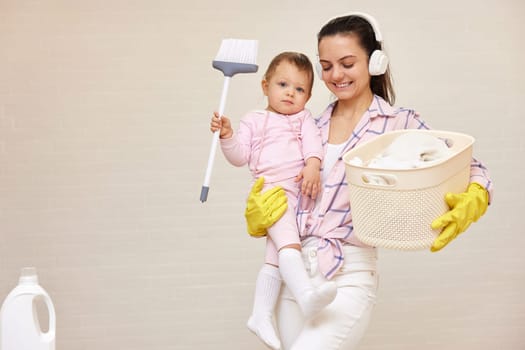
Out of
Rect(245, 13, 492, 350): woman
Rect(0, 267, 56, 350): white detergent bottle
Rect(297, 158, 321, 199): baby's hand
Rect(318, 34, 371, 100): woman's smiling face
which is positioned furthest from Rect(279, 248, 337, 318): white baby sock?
Rect(0, 267, 56, 350): white detergent bottle

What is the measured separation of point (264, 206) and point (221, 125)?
30cm

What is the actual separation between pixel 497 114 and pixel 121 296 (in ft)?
7.23

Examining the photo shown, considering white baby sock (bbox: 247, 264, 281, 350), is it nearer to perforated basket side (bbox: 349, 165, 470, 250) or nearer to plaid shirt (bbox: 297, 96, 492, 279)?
plaid shirt (bbox: 297, 96, 492, 279)

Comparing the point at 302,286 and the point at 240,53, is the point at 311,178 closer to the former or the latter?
the point at 302,286

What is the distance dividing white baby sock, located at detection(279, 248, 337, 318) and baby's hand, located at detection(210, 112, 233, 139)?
0.42 meters

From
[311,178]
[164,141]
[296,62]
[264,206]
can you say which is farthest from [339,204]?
[164,141]

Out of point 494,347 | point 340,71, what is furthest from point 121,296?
point 340,71

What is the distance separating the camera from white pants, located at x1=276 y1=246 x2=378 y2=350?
3.09 metres

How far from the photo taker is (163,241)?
16.8ft

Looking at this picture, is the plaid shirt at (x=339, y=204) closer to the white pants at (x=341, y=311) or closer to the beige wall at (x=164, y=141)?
the white pants at (x=341, y=311)

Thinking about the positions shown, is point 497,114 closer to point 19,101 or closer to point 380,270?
point 380,270

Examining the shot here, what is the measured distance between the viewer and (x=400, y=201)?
2930mm

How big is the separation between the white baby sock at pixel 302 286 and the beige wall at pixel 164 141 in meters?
2.01

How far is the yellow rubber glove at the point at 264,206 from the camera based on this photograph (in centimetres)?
315
